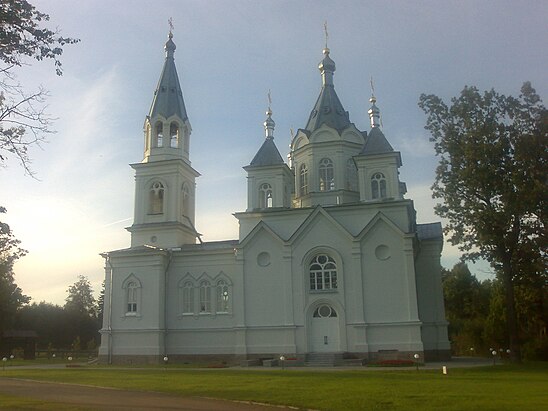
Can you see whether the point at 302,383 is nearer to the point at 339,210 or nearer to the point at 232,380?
the point at 232,380

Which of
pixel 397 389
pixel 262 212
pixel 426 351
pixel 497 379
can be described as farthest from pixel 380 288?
pixel 397 389

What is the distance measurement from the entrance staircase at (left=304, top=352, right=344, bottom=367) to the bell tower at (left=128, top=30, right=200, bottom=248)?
12.4 metres

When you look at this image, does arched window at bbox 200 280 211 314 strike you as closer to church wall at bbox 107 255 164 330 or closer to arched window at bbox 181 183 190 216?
church wall at bbox 107 255 164 330

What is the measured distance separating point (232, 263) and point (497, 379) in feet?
64.4

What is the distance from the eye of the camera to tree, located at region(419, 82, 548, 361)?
28.8 meters

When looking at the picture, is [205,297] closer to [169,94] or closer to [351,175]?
[351,175]

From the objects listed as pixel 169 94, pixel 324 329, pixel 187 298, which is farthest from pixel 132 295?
pixel 169 94

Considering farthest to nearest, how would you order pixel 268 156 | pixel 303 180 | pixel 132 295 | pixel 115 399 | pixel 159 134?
pixel 159 134 < pixel 303 180 < pixel 268 156 < pixel 132 295 < pixel 115 399

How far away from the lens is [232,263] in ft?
119

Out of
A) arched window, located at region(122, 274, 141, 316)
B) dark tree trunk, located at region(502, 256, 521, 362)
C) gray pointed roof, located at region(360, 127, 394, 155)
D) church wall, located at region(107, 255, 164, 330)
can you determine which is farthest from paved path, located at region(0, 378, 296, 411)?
gray pointed roof, located at region(360, 127, 394, 155)

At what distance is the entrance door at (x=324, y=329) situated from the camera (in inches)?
1293

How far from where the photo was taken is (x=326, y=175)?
37.9 metres

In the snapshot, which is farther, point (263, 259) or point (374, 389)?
point (263, 259)

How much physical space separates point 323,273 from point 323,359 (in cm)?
504
